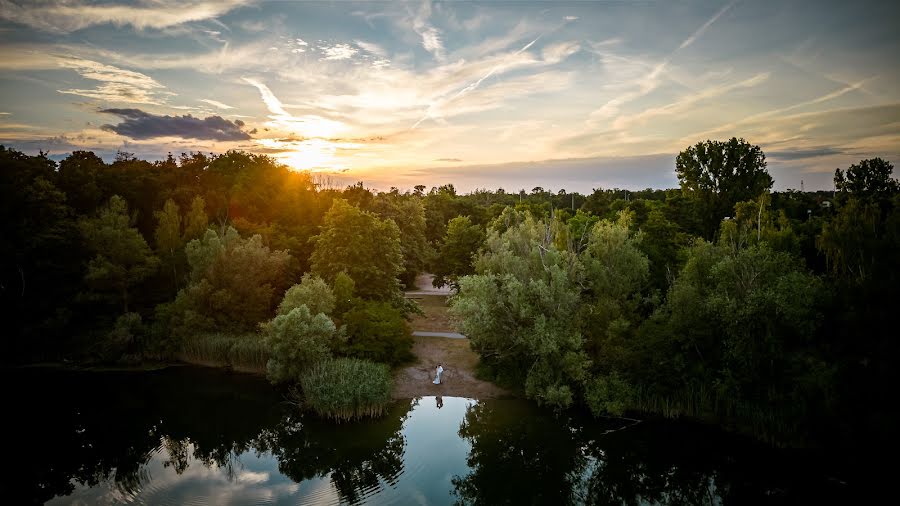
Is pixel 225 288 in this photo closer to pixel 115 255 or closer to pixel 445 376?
pixel 115 255

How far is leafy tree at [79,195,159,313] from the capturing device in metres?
39.2

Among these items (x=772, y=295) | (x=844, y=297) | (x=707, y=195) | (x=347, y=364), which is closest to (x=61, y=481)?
(x=347, y=364)

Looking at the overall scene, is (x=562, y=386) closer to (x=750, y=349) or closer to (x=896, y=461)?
(x=750, y=349)

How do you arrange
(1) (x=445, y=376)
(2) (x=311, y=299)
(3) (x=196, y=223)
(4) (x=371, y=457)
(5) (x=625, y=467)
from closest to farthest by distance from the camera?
(5) (x=625, y=467)
(4) (x=371, y=457)
(2) (x=311, y=299)
(1) (x=445, y=376)
(3) (x=196, y=223)

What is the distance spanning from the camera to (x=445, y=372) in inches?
1393

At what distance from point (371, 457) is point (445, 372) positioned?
11.5 meters

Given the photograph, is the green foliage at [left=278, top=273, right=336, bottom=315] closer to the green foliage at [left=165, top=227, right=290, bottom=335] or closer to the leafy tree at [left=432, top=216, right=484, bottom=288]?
the green foliage at [left=165, top=227, right=290, bottom=335]

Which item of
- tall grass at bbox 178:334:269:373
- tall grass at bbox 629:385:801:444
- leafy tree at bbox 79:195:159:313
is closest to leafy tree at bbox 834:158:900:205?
tall grass at bbox 629:385:801:444

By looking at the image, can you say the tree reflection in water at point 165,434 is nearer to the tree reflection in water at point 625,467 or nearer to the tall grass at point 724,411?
the tree reflection in water at point 625,467

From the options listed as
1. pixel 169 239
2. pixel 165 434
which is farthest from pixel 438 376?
pixel 169 239

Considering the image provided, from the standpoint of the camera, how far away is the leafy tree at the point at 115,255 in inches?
1542

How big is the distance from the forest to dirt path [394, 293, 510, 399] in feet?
4.79

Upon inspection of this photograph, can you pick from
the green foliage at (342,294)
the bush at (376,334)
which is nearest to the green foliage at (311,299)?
the green foliage at (342,294)

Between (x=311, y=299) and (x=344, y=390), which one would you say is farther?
(x=311, y=299)
